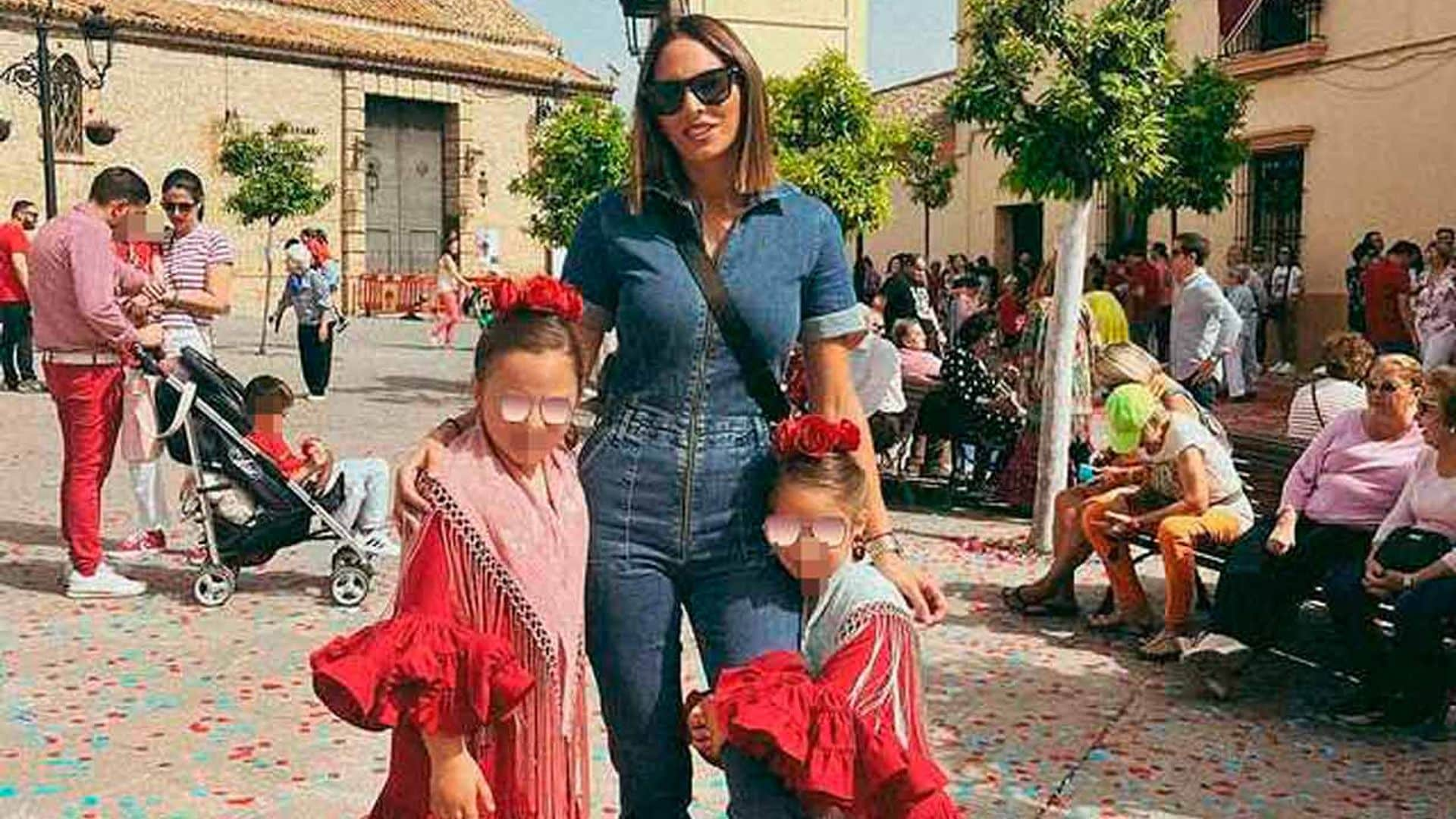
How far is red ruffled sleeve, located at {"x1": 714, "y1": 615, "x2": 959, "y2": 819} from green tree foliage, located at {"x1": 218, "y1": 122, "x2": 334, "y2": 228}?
3049 cm

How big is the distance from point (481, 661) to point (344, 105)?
122 feet

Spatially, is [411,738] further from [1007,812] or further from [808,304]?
[1007,812]

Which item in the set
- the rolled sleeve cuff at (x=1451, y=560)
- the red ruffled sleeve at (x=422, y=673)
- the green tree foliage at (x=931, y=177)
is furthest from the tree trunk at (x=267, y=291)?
the red ruffled sleeve at (x=422, y=673)

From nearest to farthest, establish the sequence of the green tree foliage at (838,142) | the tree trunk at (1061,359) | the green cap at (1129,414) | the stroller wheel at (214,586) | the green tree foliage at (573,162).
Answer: the green cap at (1129,414), the stroller wheel at (214,586), the tree trunk at (1061,359), the green tree foliage at (838,142), the green tree foliage at (573,162)

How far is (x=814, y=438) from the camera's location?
2.68 metres

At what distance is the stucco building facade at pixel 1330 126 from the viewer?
18625 mm

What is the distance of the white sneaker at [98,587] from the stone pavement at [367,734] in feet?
0.23

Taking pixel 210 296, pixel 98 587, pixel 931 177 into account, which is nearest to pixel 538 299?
pixel 98 587

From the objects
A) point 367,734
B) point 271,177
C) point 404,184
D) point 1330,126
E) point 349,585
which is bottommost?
point 367,734

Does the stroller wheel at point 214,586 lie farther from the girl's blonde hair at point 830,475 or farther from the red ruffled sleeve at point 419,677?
the girl's blonde hair at point 830,475

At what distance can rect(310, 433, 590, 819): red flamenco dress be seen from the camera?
2.43 m

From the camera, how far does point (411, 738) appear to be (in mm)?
2602

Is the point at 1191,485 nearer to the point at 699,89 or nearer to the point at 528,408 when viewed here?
the point at 699,89

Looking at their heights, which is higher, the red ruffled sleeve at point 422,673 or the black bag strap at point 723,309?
the black bag strap at point 723,309
